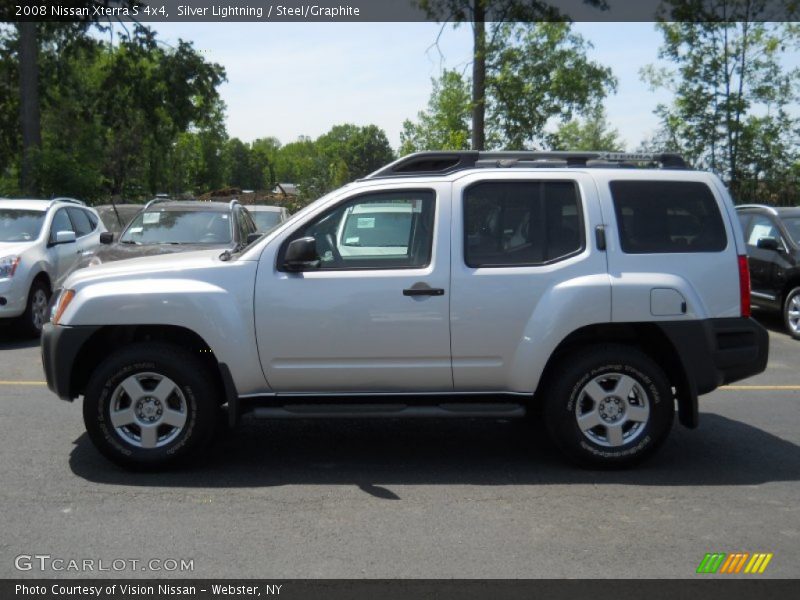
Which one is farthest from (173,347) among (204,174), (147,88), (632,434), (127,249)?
(204,174)

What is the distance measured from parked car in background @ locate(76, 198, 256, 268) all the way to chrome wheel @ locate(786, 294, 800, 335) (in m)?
7.21

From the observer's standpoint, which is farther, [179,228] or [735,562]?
[179,228]

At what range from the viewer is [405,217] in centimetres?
652

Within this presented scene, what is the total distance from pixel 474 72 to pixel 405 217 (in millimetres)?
16664

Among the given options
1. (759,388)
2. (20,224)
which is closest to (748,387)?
(759,388)

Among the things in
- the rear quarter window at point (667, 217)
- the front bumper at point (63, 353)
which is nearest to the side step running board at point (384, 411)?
the front bumper at point (63, 353)

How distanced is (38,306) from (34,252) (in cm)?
70

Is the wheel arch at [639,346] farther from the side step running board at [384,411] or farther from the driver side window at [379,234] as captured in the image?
the driver side window at [379,234]

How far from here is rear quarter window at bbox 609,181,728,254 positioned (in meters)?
6.34

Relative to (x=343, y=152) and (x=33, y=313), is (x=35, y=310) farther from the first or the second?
(x=343, y=152)

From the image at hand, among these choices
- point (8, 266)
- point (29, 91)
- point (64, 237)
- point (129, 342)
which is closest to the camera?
point (129, 342)

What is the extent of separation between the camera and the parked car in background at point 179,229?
11742mm

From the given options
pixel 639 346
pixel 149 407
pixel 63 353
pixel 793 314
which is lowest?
pixel 793 314

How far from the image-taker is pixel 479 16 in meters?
22.0
